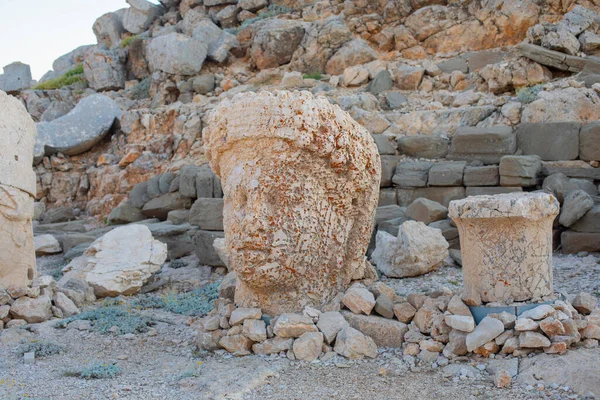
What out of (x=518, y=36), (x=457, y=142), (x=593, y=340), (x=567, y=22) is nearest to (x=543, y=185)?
(x=457, y=142)

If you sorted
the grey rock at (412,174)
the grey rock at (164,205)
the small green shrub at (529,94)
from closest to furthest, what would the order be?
the grey rock at (412,174)
the small green shrub at (529,94)
the grey rock at (164,205)

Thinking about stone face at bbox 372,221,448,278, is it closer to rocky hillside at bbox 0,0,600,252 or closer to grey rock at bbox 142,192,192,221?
rocky hillside at bbox 0,0,600,252

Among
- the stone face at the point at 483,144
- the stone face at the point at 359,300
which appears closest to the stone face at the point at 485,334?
the stone face at the point at 359,300

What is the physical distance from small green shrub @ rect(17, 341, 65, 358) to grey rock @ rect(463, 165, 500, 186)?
6.62m

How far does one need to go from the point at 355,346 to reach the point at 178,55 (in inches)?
591

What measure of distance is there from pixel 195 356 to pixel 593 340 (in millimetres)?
2793

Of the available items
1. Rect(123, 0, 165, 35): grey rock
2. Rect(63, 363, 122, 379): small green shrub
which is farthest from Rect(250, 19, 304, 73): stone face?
Rect(63, 363, 122, 379): small green shrub

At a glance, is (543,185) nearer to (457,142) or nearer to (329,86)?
(457,142)

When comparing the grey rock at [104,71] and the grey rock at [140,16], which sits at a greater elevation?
the grey rock at [140,16]

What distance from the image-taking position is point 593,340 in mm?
3850

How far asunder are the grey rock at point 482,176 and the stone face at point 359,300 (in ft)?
17.0

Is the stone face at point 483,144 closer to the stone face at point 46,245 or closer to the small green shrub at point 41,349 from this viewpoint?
the stone face at point 46,245

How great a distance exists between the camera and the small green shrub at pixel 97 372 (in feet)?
13.0

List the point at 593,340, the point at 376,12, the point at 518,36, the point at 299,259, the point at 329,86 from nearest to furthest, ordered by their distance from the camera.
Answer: the point at 593,340, the point at 299,259, the point at 329,86, the point at 518,36, the point at 376,12
